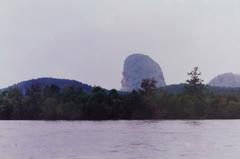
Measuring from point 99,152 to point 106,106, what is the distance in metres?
82.9

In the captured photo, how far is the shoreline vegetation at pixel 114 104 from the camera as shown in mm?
124500

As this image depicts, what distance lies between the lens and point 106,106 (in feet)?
404

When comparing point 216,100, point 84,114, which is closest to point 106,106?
point 84,114

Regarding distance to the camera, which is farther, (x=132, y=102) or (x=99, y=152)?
(x=132, y=102)

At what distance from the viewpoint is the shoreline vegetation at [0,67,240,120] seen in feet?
408

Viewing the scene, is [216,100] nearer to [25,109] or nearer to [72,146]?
[25,109]

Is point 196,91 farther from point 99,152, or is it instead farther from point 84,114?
point 99,152

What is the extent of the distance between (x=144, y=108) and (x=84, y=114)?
44.9 ft

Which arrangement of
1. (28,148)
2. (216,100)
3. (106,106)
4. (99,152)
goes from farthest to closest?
(216,100) → (106,106) → (28,148) → (99,152)

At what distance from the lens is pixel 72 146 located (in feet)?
150

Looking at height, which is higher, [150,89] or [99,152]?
[150,89]

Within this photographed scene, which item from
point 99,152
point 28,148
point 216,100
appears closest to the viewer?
point 99,152

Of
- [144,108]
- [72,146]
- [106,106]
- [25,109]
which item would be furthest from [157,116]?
[72,146]

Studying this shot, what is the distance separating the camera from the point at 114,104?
124 metres
